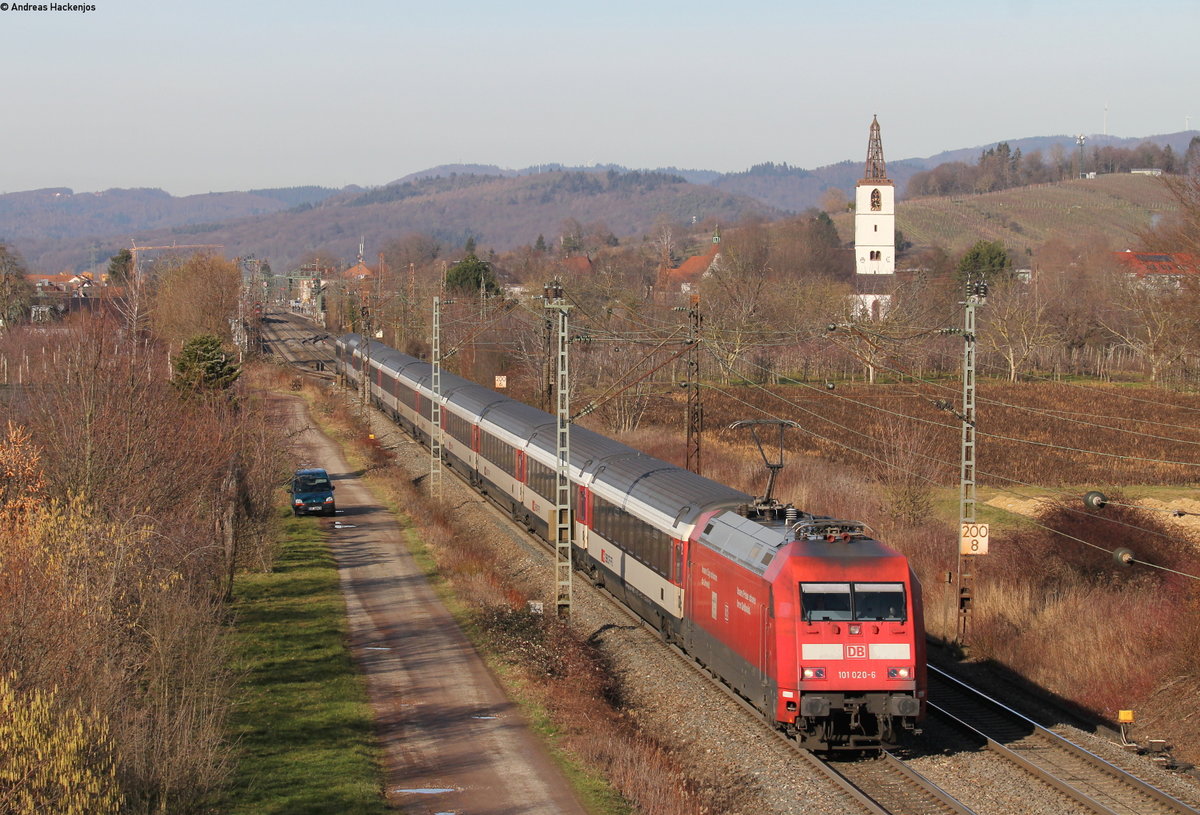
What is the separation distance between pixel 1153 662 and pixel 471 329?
59.6m

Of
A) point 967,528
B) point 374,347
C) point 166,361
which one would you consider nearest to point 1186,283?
point 967,528

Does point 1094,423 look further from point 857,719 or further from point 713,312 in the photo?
point 857,719

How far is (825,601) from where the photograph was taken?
1708 centimetres

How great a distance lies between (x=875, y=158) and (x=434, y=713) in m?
145

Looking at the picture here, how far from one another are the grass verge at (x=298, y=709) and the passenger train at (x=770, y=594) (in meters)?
5.99

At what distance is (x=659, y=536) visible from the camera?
23.4m

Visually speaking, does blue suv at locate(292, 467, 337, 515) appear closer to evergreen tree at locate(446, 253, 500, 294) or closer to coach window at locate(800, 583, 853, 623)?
coach window at locate(800, 583, 853, 623)

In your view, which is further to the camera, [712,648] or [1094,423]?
[1094,423]

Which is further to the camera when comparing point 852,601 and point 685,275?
point 685,275

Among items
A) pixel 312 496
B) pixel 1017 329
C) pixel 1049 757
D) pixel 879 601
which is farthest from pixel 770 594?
pixel 1017 329

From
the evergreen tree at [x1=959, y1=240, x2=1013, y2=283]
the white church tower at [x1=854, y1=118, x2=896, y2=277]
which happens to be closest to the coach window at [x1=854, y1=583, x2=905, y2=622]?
the evergreen tree at [x1=959, y1=240, x2=1013, y2=283]

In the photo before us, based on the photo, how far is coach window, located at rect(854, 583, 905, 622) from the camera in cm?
1711

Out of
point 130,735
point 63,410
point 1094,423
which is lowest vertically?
point 1094,423

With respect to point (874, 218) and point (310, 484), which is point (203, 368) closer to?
point (310, 484)
